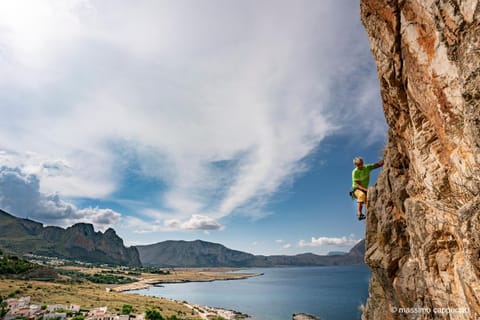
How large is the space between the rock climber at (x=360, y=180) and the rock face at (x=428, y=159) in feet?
1.74

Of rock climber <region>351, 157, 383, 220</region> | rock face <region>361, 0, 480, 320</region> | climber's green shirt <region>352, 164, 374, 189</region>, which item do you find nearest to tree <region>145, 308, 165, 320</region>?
rock face <region>361, 0, 480, 320</region>

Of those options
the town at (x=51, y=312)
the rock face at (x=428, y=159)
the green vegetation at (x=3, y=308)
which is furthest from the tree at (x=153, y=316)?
the rock face at (x=428, y=159)

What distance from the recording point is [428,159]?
10.0 meters

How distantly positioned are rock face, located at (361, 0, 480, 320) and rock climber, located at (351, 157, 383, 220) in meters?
0.53

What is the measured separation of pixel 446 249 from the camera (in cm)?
957

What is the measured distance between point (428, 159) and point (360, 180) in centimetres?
523

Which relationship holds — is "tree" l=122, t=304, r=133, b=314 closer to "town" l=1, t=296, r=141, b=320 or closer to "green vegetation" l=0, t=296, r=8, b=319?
"town" l=1, t=296, r=141, b=320

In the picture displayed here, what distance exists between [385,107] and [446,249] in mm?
6737

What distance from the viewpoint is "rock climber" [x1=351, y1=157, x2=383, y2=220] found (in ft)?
48.2

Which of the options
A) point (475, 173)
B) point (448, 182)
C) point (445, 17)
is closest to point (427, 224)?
point (448, 182)

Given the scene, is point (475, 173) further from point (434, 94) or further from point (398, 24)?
point (398, 24)

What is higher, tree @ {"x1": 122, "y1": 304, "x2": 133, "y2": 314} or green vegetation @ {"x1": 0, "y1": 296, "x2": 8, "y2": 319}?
green vegetation @ {"x1": 0, "y1": 296, "x2": 8, "y2": 319}

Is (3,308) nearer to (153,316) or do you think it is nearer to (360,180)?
(153,316)

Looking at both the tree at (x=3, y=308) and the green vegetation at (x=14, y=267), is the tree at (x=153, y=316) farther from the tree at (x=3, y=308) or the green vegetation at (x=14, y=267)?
the green vegetation at (x=14, y=267)
